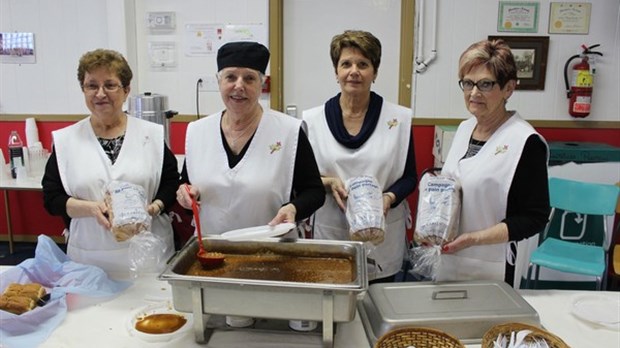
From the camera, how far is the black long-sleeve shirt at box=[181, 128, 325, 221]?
1702 millimetres

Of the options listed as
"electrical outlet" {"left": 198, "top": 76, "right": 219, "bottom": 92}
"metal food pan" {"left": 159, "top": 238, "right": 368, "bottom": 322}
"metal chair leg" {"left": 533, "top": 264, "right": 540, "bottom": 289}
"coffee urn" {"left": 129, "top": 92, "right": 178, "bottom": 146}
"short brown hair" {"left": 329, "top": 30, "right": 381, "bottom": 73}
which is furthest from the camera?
"electrical outlet" {"left": 198, "top": 76, "right": 219, "bottom": 92}

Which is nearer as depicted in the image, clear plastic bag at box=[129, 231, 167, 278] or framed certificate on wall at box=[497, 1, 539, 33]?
clear plastic bag at box=[129, 231, 167, 278]

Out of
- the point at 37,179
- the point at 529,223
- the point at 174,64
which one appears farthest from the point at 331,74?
the point at 529,223

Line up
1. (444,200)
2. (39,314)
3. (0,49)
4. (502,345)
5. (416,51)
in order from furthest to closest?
(0,49)
(416,51)
(444,200)
(39,314)
(502,345)

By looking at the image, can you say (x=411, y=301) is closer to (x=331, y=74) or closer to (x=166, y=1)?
(x=331, y=74)

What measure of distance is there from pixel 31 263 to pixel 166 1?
9.02 ft

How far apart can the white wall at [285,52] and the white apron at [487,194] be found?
6.96 feet

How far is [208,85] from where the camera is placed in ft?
12.5

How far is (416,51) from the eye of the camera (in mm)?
3613

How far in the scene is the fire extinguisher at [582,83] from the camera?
3.45m

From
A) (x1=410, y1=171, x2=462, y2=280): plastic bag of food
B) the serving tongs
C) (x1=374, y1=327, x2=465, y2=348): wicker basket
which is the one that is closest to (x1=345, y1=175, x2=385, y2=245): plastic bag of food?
(x1=410, y1=171, x2=462, y2=280): plastic bag of food

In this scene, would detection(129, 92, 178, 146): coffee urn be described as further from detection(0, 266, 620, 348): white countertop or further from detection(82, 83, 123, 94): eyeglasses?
detection(0, 266, 620, 348): white countertop

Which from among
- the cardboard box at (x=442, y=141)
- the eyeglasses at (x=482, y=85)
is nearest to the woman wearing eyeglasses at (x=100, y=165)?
the eyeglasses at (x=482, y=85)

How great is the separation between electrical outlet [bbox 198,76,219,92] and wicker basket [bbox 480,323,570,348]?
307 centimetres
